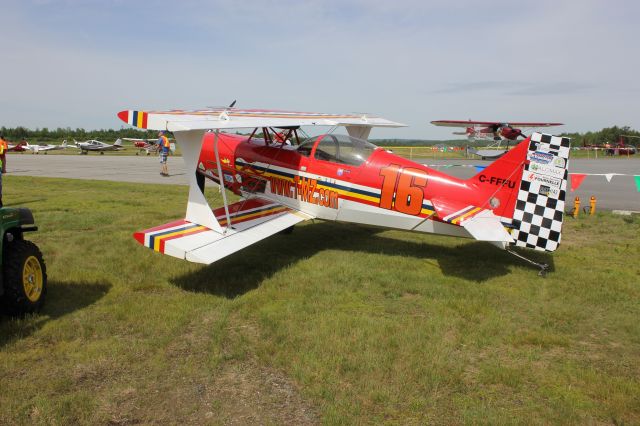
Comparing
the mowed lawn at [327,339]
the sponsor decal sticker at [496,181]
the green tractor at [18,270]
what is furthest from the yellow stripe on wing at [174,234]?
the sponsor decal sticker at [496,181]

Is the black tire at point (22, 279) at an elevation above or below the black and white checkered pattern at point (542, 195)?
below

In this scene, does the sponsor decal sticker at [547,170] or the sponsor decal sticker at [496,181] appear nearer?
the sponsor decal sticker at [547,170]

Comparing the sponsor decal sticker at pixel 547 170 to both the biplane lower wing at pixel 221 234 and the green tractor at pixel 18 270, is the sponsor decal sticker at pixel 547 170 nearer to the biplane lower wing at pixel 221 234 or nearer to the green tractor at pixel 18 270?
the biplane lower wing at pixel 221 234

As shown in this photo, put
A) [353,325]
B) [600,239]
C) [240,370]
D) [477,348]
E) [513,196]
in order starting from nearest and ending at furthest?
[240,370], [477,348], [353,325], [513,196], [600,239]

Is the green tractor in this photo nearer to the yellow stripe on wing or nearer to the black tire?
the black tire

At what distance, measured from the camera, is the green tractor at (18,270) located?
14.0ft

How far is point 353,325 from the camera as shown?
14.8 ft

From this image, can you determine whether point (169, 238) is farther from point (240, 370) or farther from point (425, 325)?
point (425, 325)

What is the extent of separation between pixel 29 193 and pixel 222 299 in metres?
10.9

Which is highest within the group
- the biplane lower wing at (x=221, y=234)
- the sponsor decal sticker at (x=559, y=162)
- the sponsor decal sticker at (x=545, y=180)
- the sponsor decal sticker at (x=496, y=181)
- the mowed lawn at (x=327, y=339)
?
the sponsor decal sticker at (x=559, y=162)

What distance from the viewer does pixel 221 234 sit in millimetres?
5914

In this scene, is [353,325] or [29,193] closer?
[353,325]

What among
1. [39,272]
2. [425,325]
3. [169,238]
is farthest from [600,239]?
[39,272]

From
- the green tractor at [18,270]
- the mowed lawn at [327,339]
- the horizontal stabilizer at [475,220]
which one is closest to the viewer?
the mowed lawn at [327,339]
